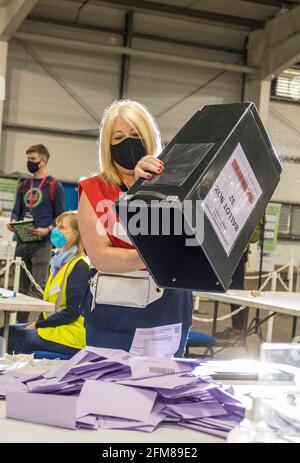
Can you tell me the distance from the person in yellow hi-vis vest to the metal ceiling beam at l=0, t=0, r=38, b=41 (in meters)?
7.34

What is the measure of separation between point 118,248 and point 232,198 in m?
0.48

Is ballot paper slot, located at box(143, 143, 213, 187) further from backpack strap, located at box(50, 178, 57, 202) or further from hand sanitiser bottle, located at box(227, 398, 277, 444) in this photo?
backpack strap, located at box(50, 178, 57, 202)

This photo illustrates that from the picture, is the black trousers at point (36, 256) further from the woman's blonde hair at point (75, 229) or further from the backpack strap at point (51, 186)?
the woman's blonde hair at point (75, 229)

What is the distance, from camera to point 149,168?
57.3 inches

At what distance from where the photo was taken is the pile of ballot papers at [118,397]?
3.98ft

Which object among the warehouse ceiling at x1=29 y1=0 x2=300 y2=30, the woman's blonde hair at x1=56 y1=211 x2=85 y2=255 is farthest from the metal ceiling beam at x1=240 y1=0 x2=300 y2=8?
the woman's blonde hair at x1=56 y1=211 x2=85 y2=255

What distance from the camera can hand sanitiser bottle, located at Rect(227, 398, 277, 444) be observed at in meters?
1.03

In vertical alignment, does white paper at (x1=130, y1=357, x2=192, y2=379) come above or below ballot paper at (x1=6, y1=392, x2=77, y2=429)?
above

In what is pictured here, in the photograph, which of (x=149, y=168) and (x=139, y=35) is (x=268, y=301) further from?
(x=139, y=35)

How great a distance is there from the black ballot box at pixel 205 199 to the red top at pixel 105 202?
350 mm

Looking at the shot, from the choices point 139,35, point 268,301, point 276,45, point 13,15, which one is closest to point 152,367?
point 268,301

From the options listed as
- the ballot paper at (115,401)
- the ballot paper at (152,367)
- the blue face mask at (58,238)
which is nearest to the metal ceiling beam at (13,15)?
the blue face mask at (58,238)

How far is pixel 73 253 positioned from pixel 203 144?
2.70 meters

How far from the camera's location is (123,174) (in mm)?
1956
